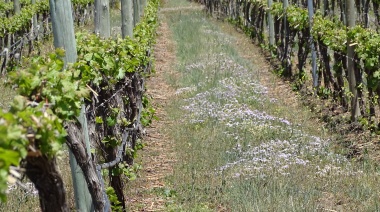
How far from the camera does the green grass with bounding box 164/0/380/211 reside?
19.4 feet

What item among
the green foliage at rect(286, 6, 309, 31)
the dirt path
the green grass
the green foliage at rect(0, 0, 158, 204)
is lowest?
the dirt path

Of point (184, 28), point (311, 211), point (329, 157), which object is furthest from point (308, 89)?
point (184, 28)

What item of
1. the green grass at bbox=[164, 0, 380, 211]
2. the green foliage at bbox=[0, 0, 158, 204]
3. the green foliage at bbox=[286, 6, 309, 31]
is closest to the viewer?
the green foliage at bbox=[0, 0, 158, 204]

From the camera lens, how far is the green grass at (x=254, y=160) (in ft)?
19.4

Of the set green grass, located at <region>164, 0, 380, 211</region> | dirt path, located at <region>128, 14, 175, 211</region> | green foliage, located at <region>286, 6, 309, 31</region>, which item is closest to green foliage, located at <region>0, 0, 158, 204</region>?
dirt path, located at <region>128, 14, 175, 211</region>

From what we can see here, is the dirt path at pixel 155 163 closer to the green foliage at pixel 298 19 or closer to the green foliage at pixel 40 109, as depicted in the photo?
the green foliage at pixel 40 109

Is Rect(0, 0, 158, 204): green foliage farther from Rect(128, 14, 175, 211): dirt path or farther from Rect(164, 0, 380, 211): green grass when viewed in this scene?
Rect(164, 0, 380, 211): green grass

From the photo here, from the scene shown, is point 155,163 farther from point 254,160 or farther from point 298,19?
point 298,19

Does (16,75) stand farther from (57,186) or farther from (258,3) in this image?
(258,3)

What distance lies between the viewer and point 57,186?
3.04 meters

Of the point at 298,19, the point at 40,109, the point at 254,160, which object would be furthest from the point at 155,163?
the point at 298,19

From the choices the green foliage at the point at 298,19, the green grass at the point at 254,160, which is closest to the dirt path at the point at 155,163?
the green grass at the point at 254,160

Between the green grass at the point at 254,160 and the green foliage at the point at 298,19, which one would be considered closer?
the green grass at the point at 254,160

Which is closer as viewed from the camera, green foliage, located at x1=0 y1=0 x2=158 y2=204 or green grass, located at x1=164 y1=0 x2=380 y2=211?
green foliage, located at x1=0 y1=0 x2=158 y2=204
